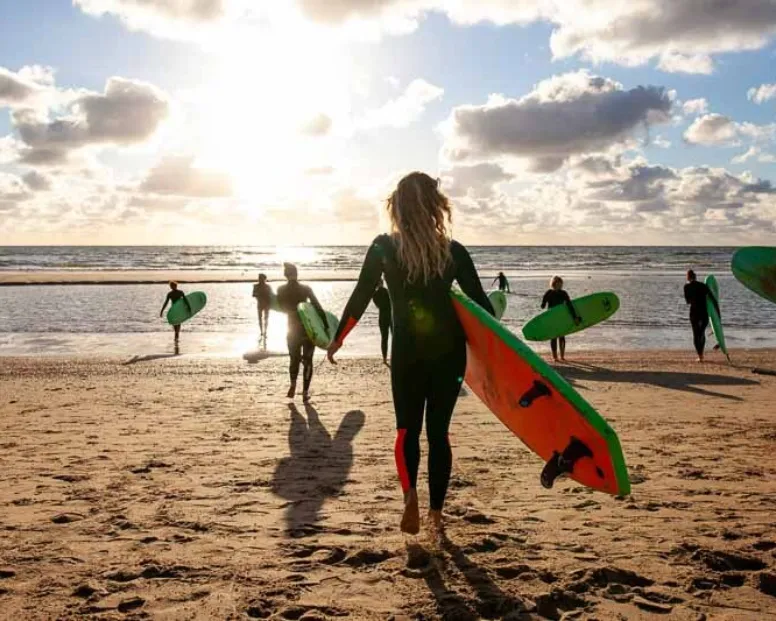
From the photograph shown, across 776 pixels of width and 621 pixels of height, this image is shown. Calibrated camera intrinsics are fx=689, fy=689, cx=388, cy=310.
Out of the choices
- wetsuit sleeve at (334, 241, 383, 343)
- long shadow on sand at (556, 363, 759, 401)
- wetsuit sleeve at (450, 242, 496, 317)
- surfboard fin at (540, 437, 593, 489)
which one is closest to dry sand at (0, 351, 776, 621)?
surfboard fin at (540, 437, 593, 489)

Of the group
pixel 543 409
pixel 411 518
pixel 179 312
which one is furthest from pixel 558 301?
pixel 411 518

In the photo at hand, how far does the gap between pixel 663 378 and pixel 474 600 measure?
327 inches

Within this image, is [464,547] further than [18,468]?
No

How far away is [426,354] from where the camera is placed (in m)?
3.69

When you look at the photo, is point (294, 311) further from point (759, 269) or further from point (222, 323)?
point (222, 323)

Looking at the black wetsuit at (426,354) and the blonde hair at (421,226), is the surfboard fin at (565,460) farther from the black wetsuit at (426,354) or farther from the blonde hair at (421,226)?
the blonde hair at (421,226)

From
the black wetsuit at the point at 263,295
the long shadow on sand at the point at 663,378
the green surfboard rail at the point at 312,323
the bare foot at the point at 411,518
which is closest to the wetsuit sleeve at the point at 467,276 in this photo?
the bare foot at the point at 411,518

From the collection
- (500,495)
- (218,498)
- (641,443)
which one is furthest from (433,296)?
(641,443)

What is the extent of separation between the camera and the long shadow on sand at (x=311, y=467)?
4309mm

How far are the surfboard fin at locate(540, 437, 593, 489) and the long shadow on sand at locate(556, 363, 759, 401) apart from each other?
622 centimetres

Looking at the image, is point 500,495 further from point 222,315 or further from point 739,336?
point 222,315

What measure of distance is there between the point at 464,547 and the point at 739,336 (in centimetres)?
1603

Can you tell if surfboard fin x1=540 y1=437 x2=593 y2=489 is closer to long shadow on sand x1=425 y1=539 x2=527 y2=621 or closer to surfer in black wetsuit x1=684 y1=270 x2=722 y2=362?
long shadow on sand x1=425 y1=539 x2=527 y2=621

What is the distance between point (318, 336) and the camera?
27.7 feet
